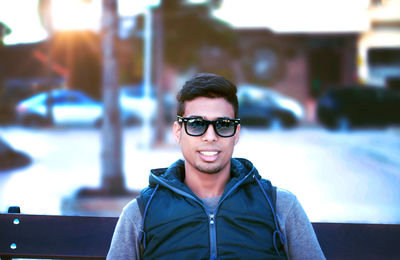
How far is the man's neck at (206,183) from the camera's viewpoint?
2117mm

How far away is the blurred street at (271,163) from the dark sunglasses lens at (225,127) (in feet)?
18.2

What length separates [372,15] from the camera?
299 inches

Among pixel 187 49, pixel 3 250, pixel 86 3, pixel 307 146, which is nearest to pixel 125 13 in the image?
pixel 86 3

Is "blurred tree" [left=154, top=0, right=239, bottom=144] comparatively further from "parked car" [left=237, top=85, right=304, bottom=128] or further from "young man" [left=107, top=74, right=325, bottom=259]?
"young man" [left=107, top=74, right=325, bottom=259]

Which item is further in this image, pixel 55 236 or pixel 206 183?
pixel 55 236

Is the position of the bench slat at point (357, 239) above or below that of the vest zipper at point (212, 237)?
below

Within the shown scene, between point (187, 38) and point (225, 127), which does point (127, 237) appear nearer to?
point (225, 127)

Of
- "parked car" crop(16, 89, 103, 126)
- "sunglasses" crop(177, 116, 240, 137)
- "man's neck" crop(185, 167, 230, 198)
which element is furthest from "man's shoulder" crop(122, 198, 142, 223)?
"parked car" crop(16, 89, 103, 126)

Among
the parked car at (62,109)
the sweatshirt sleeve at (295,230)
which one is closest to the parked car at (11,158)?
the parked car at (62,109)

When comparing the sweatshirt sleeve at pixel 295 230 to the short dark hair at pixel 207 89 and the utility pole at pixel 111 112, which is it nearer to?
the short dark hair at pixel 207 89

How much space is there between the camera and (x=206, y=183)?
2.12m

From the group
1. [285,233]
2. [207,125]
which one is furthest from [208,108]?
[285,233]

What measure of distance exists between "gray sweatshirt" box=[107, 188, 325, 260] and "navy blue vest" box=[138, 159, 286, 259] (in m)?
0.04

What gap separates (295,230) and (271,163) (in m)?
6.41
